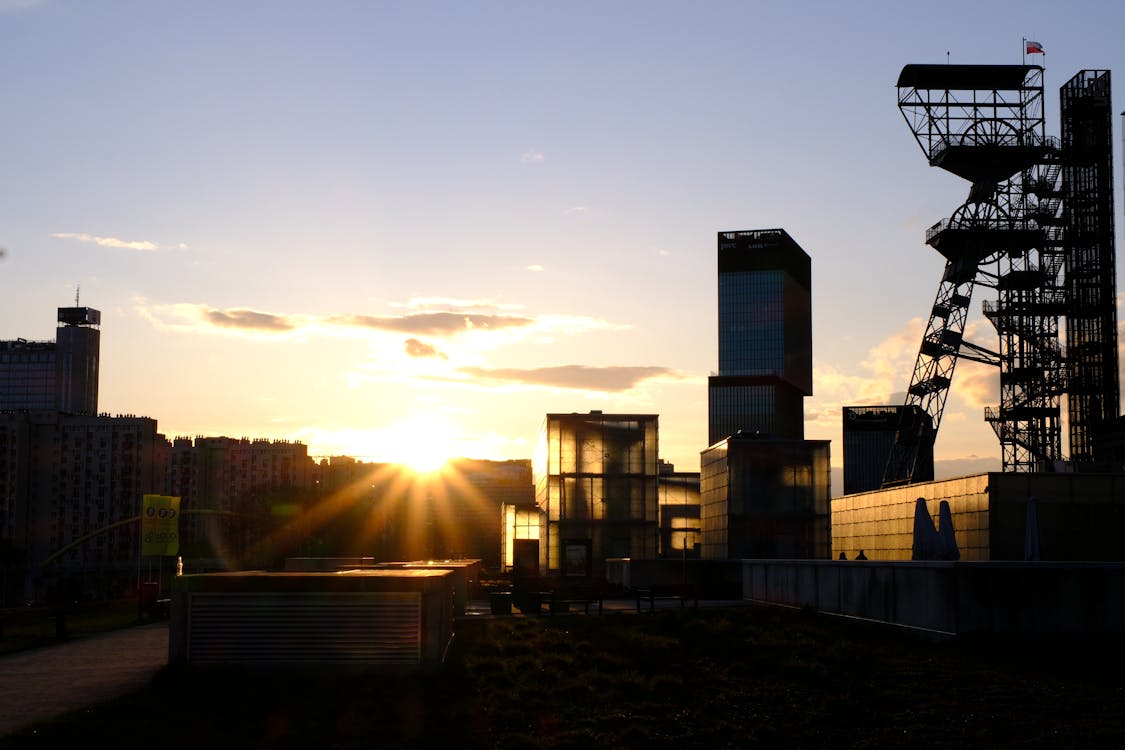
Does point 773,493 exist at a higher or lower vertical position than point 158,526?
higher

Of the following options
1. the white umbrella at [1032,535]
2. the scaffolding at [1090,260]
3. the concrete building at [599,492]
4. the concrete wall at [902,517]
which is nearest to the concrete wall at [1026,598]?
the white umbrella at [1032,535]

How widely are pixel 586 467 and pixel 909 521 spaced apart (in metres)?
20.4

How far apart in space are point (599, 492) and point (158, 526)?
36.2 m

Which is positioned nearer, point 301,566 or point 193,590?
point 193,590

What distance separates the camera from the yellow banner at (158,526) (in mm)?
47281

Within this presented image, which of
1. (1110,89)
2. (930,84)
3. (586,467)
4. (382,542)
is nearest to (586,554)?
(586,467)

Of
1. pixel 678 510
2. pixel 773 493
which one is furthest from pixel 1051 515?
pixel 678 510

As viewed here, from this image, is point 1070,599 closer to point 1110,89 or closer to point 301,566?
point 301,566

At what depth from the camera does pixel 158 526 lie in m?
47.6

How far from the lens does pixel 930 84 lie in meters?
104

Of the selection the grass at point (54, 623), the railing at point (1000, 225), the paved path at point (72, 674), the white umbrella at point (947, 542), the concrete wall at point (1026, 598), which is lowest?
the grass at point (54, 623)

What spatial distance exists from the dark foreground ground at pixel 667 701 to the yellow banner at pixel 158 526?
86.1ft

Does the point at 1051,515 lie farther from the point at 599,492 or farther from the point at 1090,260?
the point at 1090,260

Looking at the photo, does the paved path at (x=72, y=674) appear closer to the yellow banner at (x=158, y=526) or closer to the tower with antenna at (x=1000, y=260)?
the yellow banner at (x=158, y=526)
